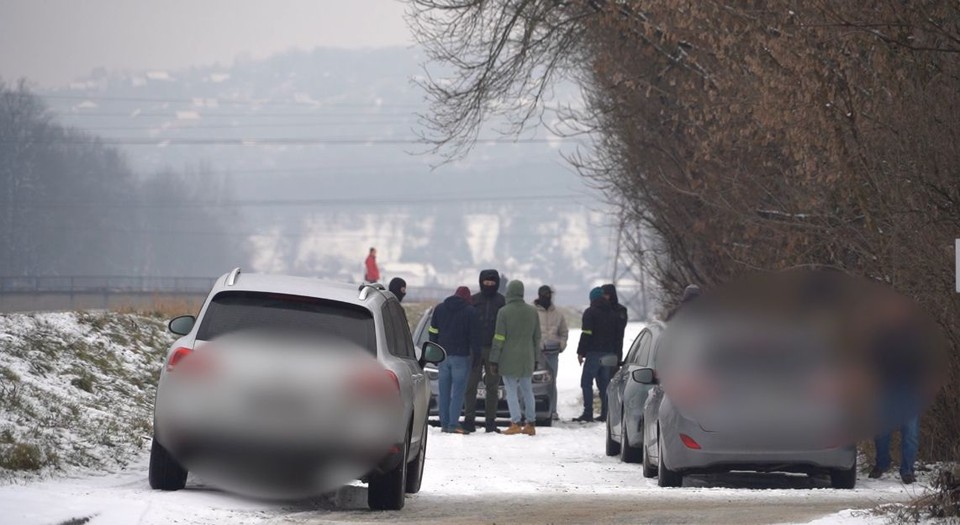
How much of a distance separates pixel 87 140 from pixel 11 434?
92.5m

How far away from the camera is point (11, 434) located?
1232 cm

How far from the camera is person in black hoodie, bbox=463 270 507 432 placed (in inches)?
817

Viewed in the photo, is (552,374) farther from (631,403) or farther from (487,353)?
(631,403)

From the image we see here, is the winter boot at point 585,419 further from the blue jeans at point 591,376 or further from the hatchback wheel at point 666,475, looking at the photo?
the hatchback wheel at point 666,475

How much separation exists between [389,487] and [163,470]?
1498 mm

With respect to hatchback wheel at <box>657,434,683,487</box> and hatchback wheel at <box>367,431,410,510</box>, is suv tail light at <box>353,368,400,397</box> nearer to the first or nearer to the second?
hatchback wheel at <box>367,431,410,510</box>

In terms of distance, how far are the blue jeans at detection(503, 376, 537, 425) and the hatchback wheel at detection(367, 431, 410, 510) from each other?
29.5 ft

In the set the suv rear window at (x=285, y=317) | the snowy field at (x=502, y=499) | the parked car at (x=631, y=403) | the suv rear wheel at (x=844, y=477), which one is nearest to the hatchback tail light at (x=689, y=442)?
the snowy field at (x=502, y=499)

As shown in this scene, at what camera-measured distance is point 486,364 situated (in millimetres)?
20938

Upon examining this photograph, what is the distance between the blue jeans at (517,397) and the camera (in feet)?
66.4

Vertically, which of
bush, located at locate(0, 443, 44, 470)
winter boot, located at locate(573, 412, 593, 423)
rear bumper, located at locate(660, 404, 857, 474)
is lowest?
winter boot, located at locate(573, 412, 593, 423)

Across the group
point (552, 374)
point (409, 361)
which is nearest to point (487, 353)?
point (552, 374)

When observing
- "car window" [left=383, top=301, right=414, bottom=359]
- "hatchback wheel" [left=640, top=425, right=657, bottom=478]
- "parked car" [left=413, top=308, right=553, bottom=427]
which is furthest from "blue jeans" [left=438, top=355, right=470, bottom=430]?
"car window" [left=383, top=301, right=414, bottom=359]

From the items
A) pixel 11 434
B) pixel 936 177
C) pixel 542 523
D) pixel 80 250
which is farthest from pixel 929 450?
pixel 80 250
